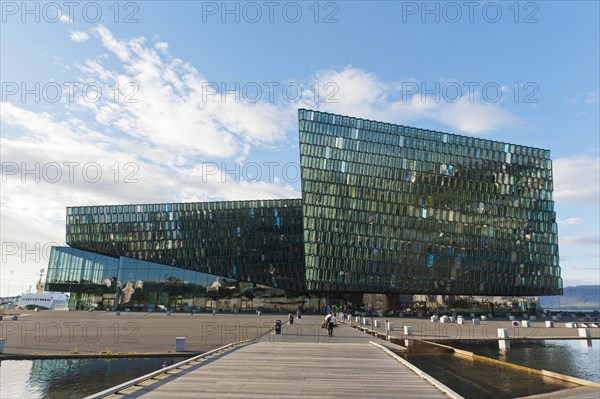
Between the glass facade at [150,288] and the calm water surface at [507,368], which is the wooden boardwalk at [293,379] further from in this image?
the glass facade at [150,288]

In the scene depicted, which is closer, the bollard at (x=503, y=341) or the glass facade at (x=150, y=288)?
the bollard at (x=503, y=341)

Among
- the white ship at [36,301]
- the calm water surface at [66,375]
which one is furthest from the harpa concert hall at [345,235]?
the calm water surface at [66,375]

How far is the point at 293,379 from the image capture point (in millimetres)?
12320

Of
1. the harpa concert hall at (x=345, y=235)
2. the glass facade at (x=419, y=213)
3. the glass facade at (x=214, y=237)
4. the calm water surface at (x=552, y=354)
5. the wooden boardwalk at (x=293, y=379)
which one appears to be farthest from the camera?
the glass facade at (x=214, y=237)

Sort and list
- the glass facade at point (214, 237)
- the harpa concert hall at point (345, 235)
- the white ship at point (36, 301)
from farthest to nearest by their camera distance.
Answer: the white ship at point (36, 301)
the glass facade at point (214, 237)
the harpa concert hall at point (345, 235)

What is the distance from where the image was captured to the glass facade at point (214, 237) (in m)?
86.0

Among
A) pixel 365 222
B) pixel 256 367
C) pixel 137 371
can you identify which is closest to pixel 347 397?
pixel 256 367

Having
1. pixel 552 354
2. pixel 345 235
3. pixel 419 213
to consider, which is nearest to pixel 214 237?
pixel 345 235

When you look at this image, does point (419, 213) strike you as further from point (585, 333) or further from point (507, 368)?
point (507, 368)

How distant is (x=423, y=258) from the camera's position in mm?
80938

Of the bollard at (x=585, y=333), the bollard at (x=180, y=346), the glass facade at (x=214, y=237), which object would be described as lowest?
the bollard at (x=585, y=333)

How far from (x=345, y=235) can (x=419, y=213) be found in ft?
50.2

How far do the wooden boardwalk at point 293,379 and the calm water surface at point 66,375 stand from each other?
409 centimetres

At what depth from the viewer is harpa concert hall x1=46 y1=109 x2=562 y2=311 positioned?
78688mm
